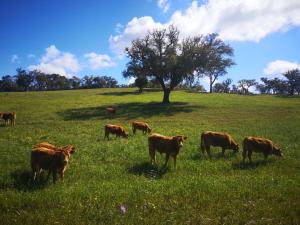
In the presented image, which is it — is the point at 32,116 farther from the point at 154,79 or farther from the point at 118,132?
the point at 154,79

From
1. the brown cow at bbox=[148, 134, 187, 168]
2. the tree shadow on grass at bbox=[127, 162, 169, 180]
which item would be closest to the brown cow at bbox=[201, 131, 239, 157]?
the brown cow at bbox=[148, 134, 187, 168]

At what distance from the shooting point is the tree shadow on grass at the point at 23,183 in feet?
38.2

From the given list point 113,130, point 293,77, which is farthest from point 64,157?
point 293,77

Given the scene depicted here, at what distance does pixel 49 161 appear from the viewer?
42.1 feet

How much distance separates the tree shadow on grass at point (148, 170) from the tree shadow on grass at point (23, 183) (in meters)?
3.76

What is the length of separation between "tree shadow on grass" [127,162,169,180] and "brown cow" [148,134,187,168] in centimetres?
80

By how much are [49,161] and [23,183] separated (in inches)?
48.3

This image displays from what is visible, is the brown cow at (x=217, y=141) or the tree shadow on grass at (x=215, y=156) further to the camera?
the brown cow at (x=217, y=141)

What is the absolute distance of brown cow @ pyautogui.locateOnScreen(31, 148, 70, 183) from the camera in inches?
500

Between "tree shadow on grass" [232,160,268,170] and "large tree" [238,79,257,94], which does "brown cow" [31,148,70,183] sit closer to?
"tree shadow on grass" [232,160,268,170]

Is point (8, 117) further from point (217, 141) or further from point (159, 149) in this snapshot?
point (217, 141)

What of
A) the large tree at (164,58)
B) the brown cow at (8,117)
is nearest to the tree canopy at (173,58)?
the large tree at (164,58)

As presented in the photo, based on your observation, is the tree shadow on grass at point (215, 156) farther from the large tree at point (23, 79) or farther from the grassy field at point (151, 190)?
the large tree at point (23, 79)

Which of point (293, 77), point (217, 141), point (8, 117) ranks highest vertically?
point (293, 77)
